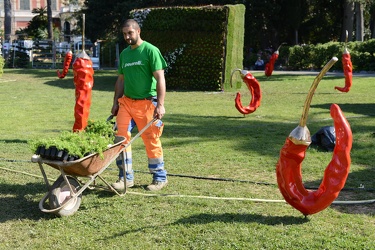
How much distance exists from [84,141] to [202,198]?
4.89 feet

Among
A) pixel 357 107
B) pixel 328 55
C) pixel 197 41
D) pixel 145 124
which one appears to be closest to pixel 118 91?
pixel 145 124

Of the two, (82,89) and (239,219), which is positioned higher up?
(82,89)

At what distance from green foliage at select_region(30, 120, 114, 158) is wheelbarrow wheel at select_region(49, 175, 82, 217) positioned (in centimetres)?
39

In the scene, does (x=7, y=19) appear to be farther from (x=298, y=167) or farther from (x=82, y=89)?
(x=298, y=167)

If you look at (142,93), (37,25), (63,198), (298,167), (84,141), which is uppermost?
(37,25)

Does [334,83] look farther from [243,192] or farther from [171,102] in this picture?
[243,192]

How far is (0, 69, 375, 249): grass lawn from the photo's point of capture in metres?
5.15

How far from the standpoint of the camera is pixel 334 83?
79.7ft

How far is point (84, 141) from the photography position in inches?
226

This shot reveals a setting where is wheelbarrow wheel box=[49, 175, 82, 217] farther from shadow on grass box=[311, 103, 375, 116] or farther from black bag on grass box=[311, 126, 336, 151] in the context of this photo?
shadow on grass box=[311, 103, 375, 116]

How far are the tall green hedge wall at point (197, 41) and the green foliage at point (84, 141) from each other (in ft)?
50.8

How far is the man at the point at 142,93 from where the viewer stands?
663 centimetres

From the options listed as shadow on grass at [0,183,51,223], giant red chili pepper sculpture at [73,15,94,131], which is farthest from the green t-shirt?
giant red chili pepper sculpture at [73,15,94,131]

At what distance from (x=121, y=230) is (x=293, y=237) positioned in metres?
1.53
